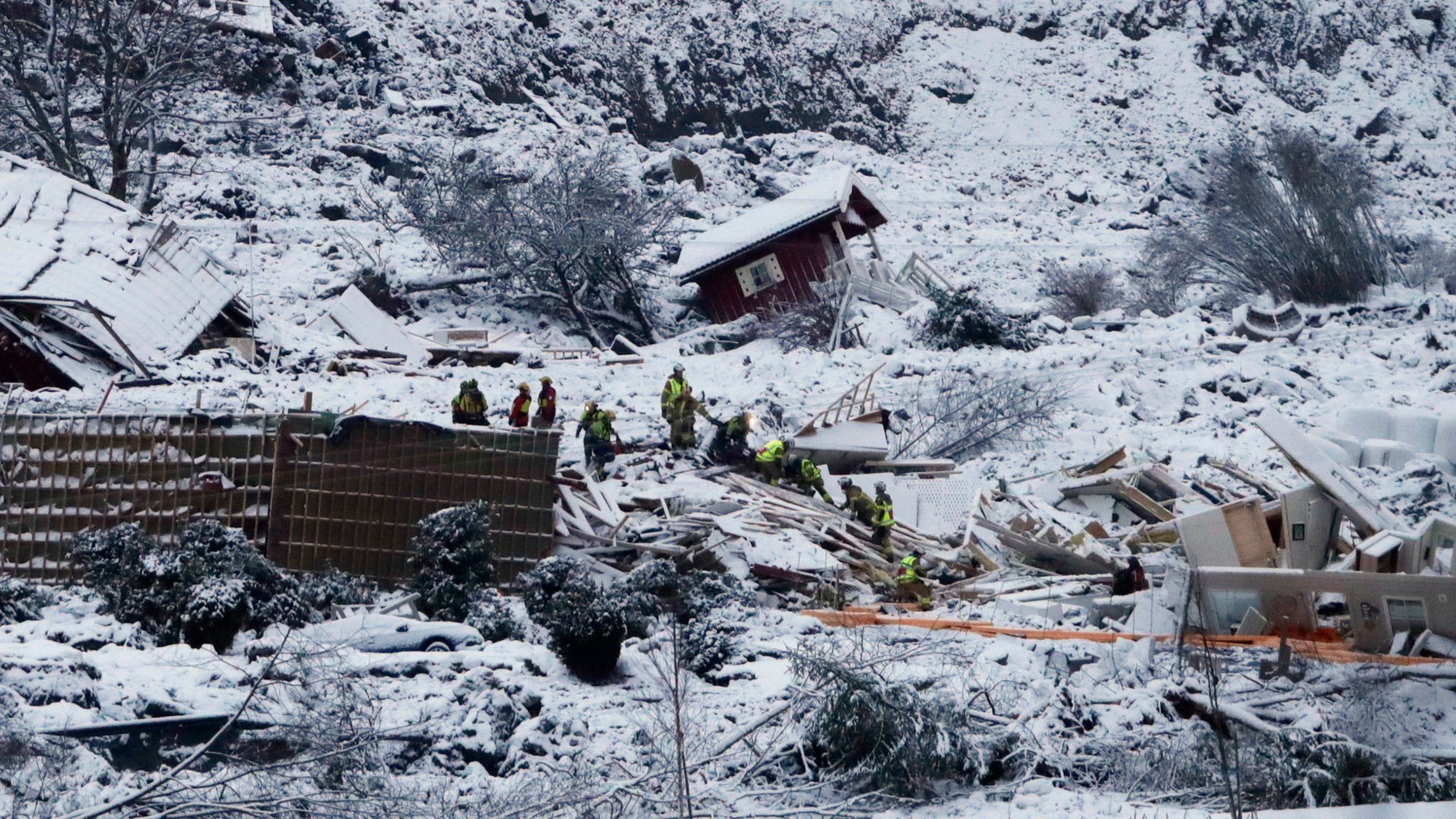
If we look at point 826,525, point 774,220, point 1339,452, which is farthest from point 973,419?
point 774,220

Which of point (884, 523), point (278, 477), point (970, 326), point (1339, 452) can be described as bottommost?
point (884, 523)

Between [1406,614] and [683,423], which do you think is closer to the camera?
[1406,614]

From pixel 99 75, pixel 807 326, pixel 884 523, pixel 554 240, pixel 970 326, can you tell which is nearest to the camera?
pixel 884 523

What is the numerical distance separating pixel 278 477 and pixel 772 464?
386 cm

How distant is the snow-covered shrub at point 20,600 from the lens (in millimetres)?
7730

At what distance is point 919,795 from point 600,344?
13.0m

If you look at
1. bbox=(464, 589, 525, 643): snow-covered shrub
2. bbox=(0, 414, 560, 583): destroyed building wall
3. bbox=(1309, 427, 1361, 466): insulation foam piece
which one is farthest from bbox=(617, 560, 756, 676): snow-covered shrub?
bbox=(1309, 427, 1361, 466): insulation foam piece

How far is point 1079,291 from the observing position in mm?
21797

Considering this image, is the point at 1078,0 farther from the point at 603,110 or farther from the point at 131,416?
the point at 131,416

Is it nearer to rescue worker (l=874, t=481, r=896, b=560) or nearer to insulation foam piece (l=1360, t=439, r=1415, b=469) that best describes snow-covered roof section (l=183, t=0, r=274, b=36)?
rescue worker (l=874, t=481, r=896, b=560)

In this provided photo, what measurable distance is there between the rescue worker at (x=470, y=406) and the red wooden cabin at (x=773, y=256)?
849 cm

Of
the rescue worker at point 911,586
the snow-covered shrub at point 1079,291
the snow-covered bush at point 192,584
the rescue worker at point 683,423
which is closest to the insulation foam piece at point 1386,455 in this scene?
the rescue worker at point 911,586

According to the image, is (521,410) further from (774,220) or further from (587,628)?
(774,220)

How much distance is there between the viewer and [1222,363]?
1602 cm
